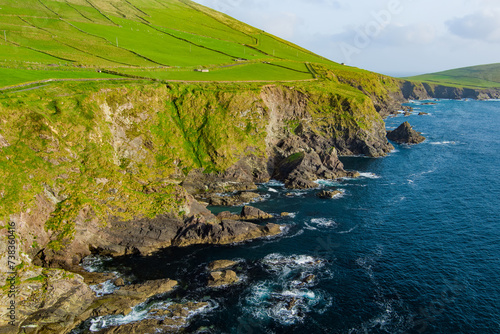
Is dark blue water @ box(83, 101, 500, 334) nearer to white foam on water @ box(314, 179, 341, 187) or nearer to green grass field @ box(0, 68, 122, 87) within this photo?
white foam on water @ box(314, 179, 341, 187)

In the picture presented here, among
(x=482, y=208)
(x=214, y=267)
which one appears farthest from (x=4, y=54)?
(x=482, y=208)

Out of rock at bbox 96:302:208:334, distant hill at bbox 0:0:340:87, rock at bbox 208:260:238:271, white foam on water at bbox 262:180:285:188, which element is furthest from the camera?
distant hill at bbox 0:0:340:87

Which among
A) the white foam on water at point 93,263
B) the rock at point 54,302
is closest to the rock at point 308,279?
the rock at point 54,302

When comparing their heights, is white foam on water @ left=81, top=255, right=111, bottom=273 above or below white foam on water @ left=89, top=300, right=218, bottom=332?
above

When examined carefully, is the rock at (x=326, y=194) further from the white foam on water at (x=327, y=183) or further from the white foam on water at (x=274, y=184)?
the white foam on water at (x=274, y=184)

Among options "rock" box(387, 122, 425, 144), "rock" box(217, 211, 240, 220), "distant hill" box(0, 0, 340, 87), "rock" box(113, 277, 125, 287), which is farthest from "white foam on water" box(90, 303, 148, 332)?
"rock" box(387, 122, 425, 144)

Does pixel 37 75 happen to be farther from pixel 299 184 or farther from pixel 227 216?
pixel 299 184

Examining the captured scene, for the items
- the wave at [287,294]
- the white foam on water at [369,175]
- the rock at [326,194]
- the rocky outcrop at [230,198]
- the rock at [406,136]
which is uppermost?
the rock at [406,136]
